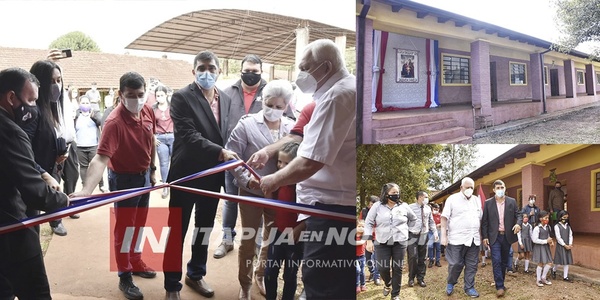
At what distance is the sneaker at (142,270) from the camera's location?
260 centimetres

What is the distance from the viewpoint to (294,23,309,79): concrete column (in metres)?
2.52

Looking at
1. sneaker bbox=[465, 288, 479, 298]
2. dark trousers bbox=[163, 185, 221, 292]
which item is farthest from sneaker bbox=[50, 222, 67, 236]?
sneaker bbox=[465, 288, 479, 298]

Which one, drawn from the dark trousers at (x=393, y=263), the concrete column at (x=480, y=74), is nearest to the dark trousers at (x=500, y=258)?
the dark trousers at (x=393, y=263)

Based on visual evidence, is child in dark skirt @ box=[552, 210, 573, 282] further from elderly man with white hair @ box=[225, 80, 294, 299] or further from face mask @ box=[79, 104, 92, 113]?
face mask @ box=[79, 104, 92, 113]

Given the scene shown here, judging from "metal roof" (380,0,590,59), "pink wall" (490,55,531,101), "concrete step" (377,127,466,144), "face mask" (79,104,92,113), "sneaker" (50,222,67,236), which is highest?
"metal roof" (380,0,590,59)

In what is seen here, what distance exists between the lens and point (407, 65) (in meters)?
2.56

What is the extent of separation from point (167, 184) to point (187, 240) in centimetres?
31

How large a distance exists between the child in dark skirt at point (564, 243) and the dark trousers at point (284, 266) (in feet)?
4.92

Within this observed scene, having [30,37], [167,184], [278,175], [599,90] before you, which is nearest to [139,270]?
[167,184]

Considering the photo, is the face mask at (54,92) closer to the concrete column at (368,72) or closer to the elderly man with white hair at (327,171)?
the elderly man with white hair at (327,171)

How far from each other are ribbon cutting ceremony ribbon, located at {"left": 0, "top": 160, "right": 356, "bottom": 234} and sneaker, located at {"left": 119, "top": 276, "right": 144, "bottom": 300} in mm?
408

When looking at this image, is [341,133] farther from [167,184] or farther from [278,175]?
[167,184]

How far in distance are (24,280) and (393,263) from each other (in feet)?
6.37

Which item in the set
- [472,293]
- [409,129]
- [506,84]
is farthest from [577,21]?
[472,293]
